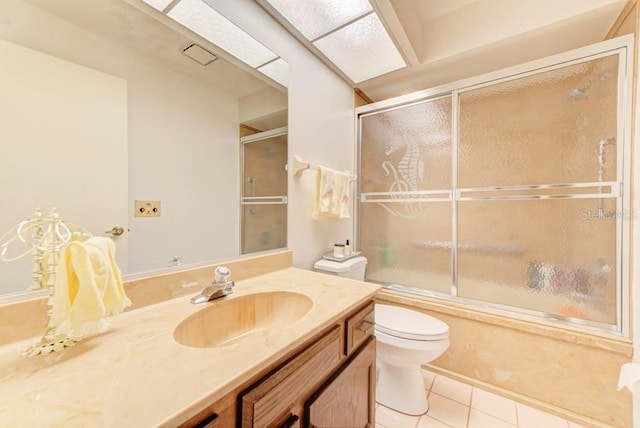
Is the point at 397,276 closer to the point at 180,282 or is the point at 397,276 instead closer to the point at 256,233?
the point at 256,233

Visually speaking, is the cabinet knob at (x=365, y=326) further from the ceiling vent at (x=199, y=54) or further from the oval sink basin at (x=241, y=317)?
the ceiling vent at (x=199, y=54)

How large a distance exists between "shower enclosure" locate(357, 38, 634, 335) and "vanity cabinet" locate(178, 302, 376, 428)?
107cm

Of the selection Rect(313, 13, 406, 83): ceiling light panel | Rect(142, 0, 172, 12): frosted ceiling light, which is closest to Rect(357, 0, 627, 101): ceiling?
Rect(313, 13, 406, 83): ceiling light panel

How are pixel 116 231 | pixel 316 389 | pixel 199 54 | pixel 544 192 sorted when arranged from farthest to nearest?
1. pixel 544 192
2. pixel 199 54
3. pixel 116 231
4. pixel 316 389

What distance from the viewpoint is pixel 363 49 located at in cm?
164

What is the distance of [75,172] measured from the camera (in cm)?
76

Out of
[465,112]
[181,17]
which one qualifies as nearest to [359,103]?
[465,112]

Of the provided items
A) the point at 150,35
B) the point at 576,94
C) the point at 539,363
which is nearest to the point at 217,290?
the point at 150,35

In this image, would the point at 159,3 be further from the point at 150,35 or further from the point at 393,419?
the point at 393,419

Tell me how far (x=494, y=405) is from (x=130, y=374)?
5.97 feet

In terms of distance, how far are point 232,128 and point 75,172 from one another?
0.64m

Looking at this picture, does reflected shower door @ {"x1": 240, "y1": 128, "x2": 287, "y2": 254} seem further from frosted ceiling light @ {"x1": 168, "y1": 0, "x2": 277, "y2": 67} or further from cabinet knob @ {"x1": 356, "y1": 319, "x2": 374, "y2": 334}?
cabinet knob @ {"x1": 356, "y1": 319, "x2": 374, "y2": 334}

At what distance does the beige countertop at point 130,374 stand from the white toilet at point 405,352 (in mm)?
718

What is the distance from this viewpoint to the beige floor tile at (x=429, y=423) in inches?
49.8
